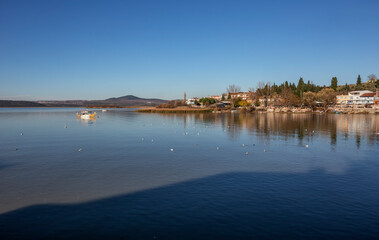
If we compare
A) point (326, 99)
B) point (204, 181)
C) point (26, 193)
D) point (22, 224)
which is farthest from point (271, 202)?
point (326, 99)

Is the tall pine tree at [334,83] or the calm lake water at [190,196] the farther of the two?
the tall pine tree at [334,83]

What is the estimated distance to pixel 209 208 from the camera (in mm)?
12070

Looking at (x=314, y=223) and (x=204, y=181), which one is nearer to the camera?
(x=314, y=223)

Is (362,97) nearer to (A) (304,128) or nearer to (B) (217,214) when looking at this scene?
(A) (304,128)

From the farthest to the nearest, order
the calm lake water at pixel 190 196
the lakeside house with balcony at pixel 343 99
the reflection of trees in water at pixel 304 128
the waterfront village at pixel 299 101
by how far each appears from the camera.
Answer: the lakeside house with balcony at pixel 343 99 < the waterfront village at pixel 299 101 < the reflection of trees in water at pixel 304 128 < the calm lake water at pixel 190 196

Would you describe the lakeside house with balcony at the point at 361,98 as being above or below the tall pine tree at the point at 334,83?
below

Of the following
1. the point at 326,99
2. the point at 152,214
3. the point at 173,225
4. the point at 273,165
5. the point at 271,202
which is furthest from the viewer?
the point at 326,99

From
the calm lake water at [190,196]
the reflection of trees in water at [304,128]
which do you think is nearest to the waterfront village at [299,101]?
the reflection of trees in water at [304,128]

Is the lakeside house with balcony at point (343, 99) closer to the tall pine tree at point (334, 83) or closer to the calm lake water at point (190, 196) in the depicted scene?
the tall pine tree at point (334, 83)

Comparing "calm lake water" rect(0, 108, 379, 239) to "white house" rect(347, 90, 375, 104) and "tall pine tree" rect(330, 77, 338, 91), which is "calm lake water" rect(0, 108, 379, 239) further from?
"tall pine tree" rect(330, 77, 338, 91)

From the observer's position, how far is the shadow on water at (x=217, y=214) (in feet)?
32.2

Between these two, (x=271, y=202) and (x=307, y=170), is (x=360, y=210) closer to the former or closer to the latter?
(x=271, y=202)

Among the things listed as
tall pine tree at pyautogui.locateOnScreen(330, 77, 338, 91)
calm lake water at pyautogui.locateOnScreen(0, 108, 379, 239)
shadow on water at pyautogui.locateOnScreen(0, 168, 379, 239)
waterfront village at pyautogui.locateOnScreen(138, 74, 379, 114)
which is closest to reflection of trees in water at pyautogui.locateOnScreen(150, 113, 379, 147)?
calm lake water at pyautogui.locateOnScreen(0, 108, 379, 239)

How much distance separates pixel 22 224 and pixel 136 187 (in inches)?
232
